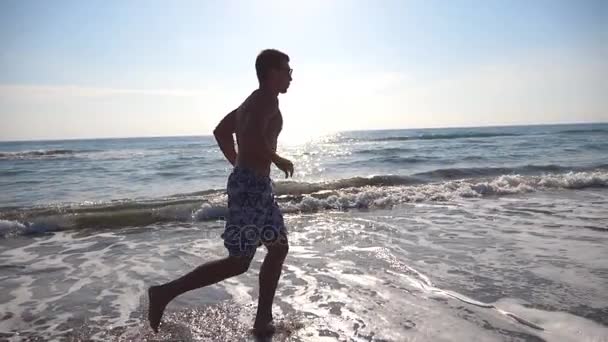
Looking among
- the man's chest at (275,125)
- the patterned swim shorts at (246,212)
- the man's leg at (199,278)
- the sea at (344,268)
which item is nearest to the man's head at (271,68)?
the man's chest at (275,125)

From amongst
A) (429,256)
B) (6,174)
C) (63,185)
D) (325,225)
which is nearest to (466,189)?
(325,225)

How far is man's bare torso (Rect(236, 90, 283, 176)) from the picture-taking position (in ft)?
8.85

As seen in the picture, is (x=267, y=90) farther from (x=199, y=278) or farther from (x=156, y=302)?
(x=156, y=302)

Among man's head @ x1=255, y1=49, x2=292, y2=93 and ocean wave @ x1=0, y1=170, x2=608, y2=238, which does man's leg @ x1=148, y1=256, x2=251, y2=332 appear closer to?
man's head @ x1=255, y1=49, x2=292, y2=93

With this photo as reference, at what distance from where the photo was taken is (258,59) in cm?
274

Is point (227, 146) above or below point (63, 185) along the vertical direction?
above

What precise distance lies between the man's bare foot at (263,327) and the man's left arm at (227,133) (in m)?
1.14

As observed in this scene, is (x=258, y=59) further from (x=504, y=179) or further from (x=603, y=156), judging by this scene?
(x=603, y=156)

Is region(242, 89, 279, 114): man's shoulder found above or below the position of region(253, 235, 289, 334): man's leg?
above

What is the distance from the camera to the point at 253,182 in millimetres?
2787

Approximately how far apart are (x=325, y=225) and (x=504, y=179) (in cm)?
687

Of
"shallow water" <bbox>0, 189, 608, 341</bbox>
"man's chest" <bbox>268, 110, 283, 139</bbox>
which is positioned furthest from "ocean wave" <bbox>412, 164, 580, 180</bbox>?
"man's chest" <bbox>268, 110, 283, 139</bbox>

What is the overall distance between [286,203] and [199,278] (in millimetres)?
6529

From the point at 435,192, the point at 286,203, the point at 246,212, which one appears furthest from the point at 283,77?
the point at 435,192
